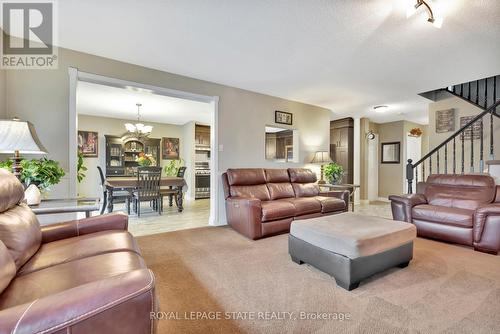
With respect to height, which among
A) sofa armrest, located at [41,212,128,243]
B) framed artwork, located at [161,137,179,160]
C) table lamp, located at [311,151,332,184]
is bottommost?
sofa armrest, located at [41,212,128,243]

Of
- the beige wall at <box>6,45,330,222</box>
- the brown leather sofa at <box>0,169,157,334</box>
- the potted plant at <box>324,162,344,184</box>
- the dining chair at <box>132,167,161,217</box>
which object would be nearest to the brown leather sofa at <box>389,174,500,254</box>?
the potted plant at <box>324,162,344,184</box>

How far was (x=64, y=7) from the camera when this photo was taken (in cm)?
204

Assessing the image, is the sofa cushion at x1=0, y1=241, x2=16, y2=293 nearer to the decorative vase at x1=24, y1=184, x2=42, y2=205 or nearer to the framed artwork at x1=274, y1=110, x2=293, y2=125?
the decorative vase at x1=24, y1=184, x2=42, y2=205

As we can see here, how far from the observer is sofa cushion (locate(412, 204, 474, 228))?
2.71m

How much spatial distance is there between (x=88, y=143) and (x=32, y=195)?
480 centimetres

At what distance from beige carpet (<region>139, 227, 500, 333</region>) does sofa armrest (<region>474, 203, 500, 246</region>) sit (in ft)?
0.74

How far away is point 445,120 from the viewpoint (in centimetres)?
476

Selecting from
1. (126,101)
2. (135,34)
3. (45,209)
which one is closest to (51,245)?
(45,209)

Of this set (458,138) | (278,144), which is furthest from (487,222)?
(278,144)

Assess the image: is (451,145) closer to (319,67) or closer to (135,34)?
(319,67)

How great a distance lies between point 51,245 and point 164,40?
2236 mm

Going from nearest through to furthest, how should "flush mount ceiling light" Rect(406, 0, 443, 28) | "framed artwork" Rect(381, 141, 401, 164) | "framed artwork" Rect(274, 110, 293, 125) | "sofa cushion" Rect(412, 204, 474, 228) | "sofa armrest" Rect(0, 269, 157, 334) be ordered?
1. "sofa armrest" Rect(0, 269, 157, 334)
2. "flush mount ceiling light" Rect(406, 0, 443, 28)
3. "sofa cushion" Rect(412, 204, 474, 228)
4. "framed artwork" Rect(274, 110, 293, 125)
5. "framed artwork" Rect(381, 141, 401, 164)

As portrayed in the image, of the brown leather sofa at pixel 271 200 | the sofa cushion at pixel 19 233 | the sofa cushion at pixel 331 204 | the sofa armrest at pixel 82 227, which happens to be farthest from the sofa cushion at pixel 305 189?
the sofa cushion at pixel 19 233

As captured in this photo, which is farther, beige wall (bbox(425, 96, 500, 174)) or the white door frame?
beige wall (bbox(425, 96, 500, 174))
